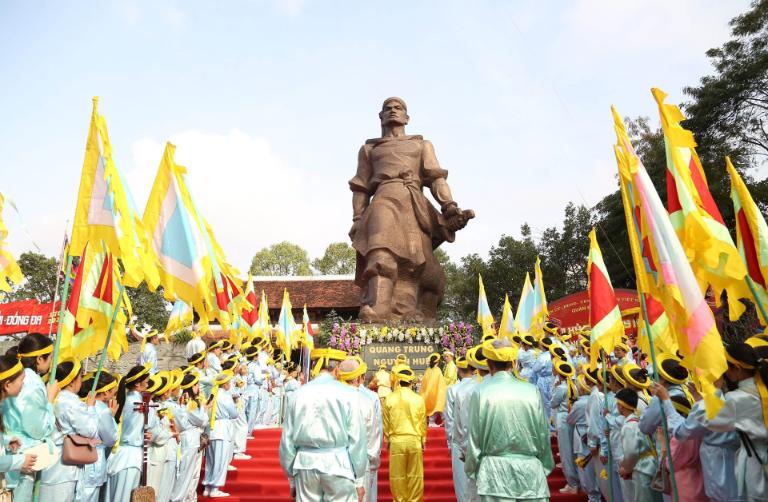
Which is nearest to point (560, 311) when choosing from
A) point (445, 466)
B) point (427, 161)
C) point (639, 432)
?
point (427, 161)

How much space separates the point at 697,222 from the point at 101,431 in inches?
188

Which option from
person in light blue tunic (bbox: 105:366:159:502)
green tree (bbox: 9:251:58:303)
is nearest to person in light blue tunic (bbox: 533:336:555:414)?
person in light blue tunic (bbox: 105:366:159:502)

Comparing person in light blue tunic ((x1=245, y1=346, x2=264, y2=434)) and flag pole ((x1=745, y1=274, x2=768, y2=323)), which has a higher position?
flag pole ((x1=745, y1=274, x2=768, y2=323))

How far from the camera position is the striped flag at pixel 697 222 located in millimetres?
4340

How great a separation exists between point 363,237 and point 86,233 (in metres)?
11.1

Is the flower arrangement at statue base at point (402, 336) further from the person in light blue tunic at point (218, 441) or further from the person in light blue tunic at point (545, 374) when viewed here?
the person in light blue tunic at point (218, 441)

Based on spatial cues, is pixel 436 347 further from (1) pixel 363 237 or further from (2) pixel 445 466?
(2) pixel 445 466

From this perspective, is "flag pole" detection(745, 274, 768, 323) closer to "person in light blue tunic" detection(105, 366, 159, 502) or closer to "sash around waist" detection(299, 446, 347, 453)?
"sash around waist" detection(299, 446, 347, 453)

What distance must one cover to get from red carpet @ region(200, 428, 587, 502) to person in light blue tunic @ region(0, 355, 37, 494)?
4.30 metres

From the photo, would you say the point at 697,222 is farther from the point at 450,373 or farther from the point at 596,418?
the point at 450,373

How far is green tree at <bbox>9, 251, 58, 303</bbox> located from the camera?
33125mm

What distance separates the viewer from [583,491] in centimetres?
732

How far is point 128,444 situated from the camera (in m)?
5.47

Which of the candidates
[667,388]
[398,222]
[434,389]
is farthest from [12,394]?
[398,222]
